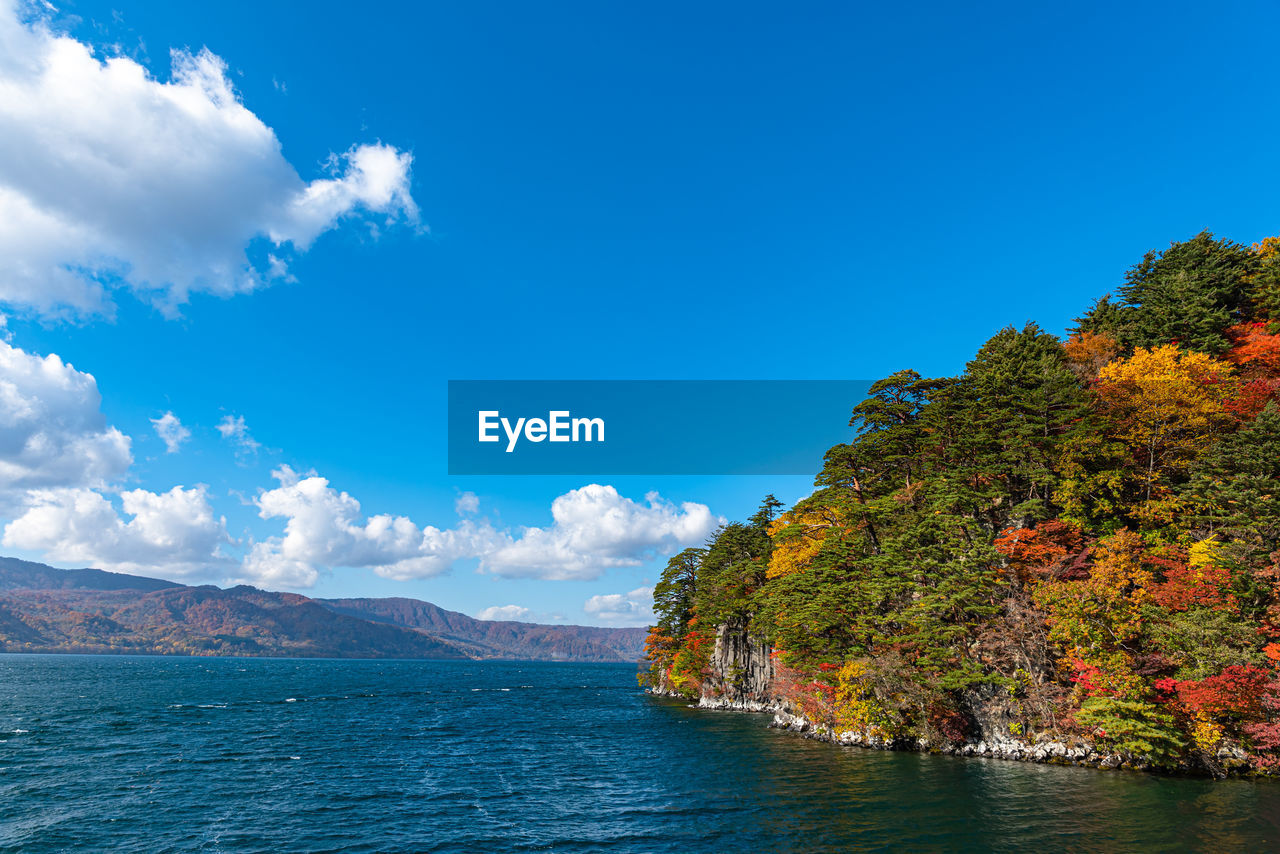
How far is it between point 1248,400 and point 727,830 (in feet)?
152

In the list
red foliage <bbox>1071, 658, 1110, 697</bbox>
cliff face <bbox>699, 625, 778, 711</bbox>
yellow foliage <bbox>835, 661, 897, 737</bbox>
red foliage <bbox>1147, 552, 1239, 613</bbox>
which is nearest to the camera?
red foliage <bbox>1147, 552, 1239, 613</bbox>

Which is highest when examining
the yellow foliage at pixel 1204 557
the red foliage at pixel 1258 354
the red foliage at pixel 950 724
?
the red foliage at pixel 1258 354

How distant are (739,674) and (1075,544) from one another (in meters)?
48.5

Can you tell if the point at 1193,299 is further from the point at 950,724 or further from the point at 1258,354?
the point at 950,724

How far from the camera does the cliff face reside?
77.1 meters

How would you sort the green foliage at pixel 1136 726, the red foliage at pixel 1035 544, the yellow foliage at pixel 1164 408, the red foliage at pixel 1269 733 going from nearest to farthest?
1. the red foliage at pixel 1269 733
2. the green foliage at pixel 1136 726
3. the red foliage at pixel 1035 544
4. the yellow foliage at pixel 1164 408

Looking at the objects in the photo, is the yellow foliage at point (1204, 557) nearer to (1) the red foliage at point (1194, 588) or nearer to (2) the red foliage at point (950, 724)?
(1) the red foliage at point (1194, 588)

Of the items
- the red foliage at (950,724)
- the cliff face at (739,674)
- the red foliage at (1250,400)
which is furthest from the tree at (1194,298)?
the cliff face at (739,674)

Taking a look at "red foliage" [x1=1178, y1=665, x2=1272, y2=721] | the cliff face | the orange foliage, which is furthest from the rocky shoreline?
the orange foliage

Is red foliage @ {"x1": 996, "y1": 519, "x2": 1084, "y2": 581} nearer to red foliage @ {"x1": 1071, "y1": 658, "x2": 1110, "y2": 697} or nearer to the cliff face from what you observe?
red foliage @ {"x1": 1071, "y1": 658, "x2": 1110, "y2": 697}

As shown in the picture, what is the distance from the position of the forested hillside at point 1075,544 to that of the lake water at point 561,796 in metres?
4.23

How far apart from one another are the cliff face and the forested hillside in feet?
58.4

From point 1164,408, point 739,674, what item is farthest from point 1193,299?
point 739,674

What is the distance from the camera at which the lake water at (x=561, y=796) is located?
26406mm
